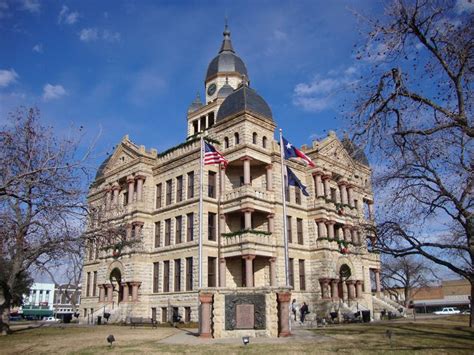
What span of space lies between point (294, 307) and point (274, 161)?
41.0ft

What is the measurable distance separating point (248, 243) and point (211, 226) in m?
4.24

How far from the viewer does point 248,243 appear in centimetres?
3484

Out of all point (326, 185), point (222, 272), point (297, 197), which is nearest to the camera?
point (222, 272)

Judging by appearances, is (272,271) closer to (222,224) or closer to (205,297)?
(222,224)

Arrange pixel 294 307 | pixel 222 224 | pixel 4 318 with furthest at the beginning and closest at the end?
pixel 222 224 → pixel 294 307 → pixel 4 318

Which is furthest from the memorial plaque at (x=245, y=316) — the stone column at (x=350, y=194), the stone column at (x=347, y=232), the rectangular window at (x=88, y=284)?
the rectangular window at (x=88, y=284)

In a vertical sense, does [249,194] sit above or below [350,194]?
below

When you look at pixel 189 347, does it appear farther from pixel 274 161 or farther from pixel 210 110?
pixel 210 110

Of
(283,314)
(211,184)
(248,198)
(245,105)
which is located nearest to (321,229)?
(248,198)

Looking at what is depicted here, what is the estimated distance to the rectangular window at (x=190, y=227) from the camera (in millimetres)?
37844

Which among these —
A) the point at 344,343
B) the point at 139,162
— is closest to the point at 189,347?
the point at 344,343

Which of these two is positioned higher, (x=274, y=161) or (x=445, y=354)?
(x=274, y=161)

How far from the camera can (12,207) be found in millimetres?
18734

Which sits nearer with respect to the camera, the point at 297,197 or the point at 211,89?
the point at 297,197
